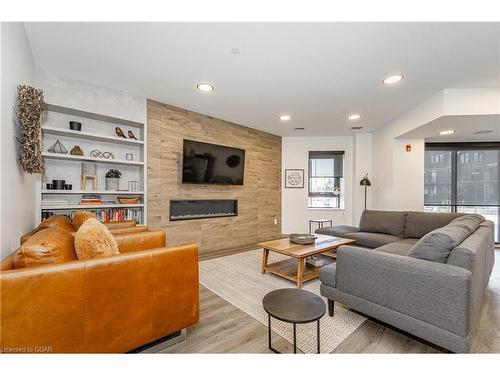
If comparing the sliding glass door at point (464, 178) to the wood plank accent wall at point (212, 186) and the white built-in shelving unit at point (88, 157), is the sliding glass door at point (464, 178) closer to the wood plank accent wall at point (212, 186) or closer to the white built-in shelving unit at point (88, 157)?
the wood plank accent wall at point (212, 186)

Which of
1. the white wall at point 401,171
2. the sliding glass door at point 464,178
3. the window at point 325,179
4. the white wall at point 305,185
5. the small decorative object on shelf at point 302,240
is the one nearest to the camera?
the small decorative object on shelf at point 302,240

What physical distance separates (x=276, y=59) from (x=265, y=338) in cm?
253

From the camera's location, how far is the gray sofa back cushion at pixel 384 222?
3.67 m

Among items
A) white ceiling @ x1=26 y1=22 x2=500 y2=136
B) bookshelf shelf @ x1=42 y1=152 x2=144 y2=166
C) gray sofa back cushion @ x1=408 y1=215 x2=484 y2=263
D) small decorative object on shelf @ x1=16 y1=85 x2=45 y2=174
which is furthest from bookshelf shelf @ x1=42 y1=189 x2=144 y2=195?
gray sofa back cushion @ x1=408 y1=215 x2=484 y2=263

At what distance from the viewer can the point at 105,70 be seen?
2598 mm

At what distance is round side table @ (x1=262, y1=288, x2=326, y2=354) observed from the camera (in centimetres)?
126

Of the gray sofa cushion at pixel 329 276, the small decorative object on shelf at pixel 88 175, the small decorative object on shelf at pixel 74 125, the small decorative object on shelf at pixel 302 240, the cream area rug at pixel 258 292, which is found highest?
the small decorative object on shelf at pixel 74 125

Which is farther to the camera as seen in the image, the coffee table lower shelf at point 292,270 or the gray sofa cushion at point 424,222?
the gray sofa cushion at point 424,222

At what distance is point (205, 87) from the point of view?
2996mm

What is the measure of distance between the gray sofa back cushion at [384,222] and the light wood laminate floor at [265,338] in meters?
1.65

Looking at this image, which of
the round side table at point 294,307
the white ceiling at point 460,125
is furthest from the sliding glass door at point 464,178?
the round side table at point 294,307

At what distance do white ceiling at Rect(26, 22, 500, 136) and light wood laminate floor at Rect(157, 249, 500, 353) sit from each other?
2432 millimetres

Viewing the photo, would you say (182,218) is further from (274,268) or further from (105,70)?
(105,70)
